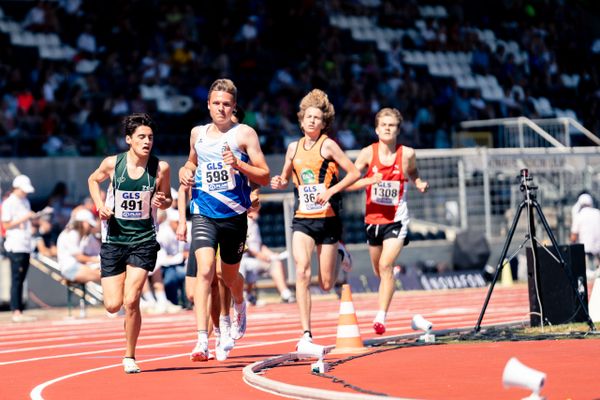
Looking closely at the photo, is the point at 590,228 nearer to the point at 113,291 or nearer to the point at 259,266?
the point at 259,266

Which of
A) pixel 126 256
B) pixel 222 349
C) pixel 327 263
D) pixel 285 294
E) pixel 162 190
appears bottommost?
pixel 222 349

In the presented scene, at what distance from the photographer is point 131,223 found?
Answer: 10906mm

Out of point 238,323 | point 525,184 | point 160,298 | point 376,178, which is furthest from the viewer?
point 160,298

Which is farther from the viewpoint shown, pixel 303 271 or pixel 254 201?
pixel 303 271

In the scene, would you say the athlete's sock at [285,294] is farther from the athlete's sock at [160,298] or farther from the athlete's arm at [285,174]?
the athlete's arm at [285,174]

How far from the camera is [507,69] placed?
39.0 m

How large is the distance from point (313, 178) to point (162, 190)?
5.86ft

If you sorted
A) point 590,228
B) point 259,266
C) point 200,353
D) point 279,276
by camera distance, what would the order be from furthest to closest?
point 590,228, point 259,266, point 279,276, point 200,353

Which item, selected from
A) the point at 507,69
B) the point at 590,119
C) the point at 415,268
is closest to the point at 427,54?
the point at 507,69

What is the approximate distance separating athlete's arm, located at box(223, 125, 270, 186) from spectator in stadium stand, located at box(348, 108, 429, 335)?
7.73ft

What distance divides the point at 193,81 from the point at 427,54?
9.55 meters

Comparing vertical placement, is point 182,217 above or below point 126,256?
above

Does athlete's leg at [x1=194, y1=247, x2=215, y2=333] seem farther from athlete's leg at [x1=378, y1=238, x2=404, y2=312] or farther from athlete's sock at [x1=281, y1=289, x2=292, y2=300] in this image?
athlete's sock at [x1=281, y1=289, x2=292, y2=300]

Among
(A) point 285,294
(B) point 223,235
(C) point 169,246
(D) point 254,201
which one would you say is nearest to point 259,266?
(A) point 285,294
